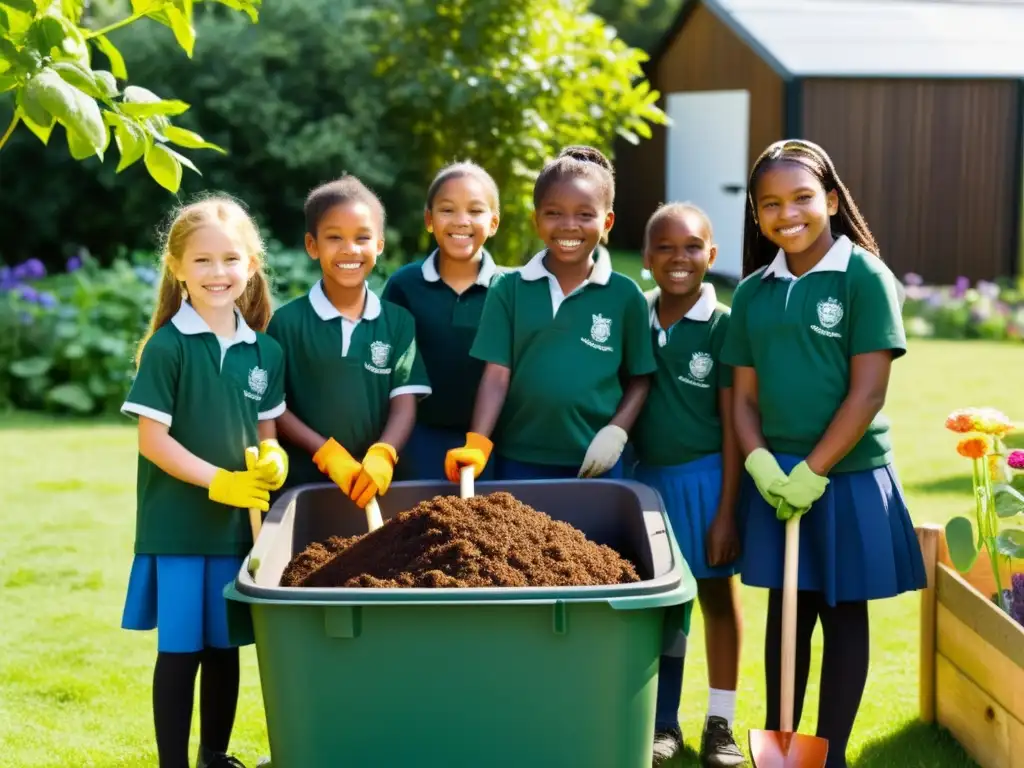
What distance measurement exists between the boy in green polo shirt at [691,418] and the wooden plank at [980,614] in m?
0.54

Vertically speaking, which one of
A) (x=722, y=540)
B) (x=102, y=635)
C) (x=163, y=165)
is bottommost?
(x=102, y=635)

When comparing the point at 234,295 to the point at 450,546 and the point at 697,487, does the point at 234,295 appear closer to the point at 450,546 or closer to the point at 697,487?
the point at 450,546

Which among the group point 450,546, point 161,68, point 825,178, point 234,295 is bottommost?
point 450,546

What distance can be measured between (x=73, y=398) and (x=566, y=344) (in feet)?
18.3

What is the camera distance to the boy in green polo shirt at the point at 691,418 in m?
3.11

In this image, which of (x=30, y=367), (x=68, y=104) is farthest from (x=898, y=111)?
(x=68, y=104)

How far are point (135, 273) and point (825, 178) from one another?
6353 mm

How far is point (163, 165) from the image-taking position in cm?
222

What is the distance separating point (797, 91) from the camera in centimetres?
1309

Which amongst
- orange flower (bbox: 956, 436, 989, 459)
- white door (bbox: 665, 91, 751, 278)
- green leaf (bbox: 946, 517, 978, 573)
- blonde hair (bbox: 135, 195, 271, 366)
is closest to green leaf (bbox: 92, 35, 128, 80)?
blonde hair (bbox: 135, 195, 271, 366)

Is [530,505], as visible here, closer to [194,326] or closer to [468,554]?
[468,554]

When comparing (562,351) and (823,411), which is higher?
(562,351)

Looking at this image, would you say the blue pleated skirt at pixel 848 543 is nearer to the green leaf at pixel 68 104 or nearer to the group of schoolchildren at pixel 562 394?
the group of schoolchildren at pixel 562 394

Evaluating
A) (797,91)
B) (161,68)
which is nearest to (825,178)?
(161,68)
